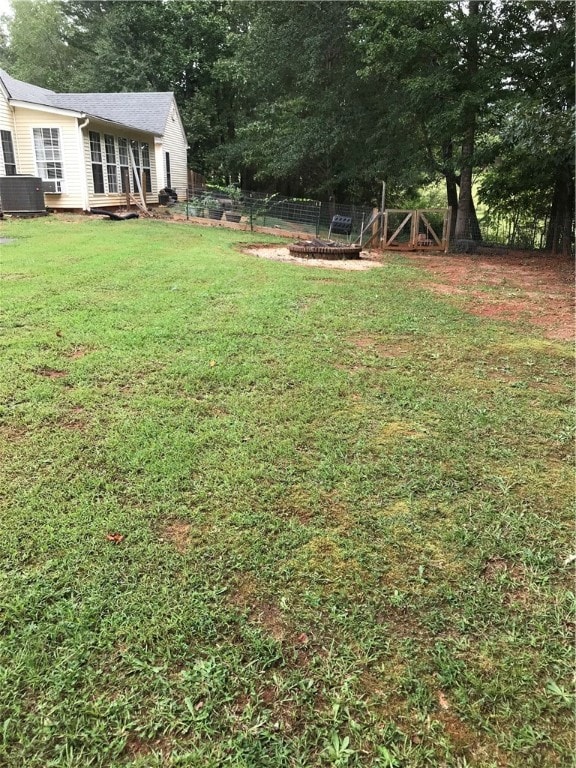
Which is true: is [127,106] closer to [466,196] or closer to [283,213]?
[283,213]

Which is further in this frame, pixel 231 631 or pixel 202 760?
pixel 231 631

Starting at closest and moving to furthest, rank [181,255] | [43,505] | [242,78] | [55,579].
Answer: [55,579] < [43,505] < [181,255] < [242,78]

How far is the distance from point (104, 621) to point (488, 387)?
325cm

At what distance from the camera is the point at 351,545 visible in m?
2.36

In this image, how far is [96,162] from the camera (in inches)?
640

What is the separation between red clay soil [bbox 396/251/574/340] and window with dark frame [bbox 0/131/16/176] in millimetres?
11546

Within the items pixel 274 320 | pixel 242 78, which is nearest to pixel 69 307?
pixel 274 320

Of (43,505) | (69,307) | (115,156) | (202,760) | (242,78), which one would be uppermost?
(242,78)

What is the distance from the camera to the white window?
50.0 ft

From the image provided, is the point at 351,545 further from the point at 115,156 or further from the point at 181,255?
the point at 115,156

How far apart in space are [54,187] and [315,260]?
9480 mm

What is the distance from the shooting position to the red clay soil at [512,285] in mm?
6590

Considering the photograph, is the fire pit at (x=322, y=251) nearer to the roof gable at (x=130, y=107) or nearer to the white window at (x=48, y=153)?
the white window at (x=48, y=153)

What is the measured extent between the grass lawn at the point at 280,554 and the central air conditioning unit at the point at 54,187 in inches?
499
